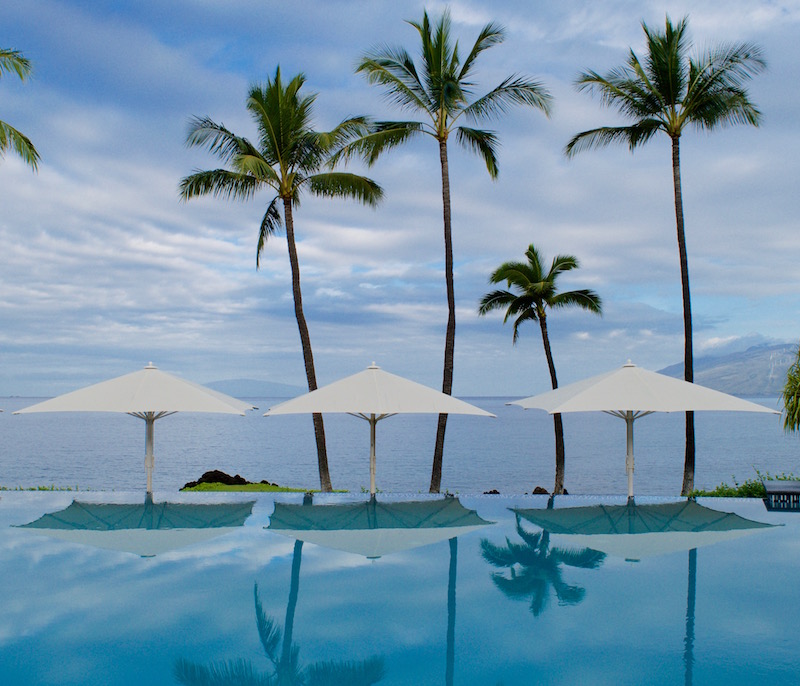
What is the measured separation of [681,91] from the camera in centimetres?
1767

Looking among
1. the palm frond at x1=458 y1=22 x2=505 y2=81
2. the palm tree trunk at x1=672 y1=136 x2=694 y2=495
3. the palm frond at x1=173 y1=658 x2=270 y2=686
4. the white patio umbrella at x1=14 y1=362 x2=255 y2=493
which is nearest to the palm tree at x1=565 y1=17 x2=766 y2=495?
the palm tree trunk at x1=672 y1=136 x2=694 y2=495

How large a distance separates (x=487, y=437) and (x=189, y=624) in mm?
86846

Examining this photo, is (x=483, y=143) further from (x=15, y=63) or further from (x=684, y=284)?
(x=15, y=63)

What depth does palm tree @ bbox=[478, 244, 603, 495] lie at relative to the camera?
25.4m

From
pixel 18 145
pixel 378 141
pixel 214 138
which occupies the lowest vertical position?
pixel 18 145

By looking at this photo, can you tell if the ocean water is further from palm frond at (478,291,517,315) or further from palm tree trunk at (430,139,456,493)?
palm tree trunk at (430,139,456,493)

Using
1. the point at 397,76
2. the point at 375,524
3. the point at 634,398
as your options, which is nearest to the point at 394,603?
the point at 375,524

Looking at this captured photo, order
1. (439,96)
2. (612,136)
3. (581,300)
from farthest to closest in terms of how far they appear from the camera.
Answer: (581,300)
(612,136)
(439,96)

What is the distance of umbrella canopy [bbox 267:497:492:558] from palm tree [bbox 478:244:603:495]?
1500cm

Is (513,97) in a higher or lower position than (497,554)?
higher

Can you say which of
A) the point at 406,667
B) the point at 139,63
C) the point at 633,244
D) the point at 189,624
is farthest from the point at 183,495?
the point at 633,244

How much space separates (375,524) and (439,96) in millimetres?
11678

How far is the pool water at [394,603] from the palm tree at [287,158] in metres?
9.63

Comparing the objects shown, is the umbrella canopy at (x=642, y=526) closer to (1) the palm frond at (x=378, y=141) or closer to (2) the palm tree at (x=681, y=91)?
(2) the palm tree at (x=681, y=91)
